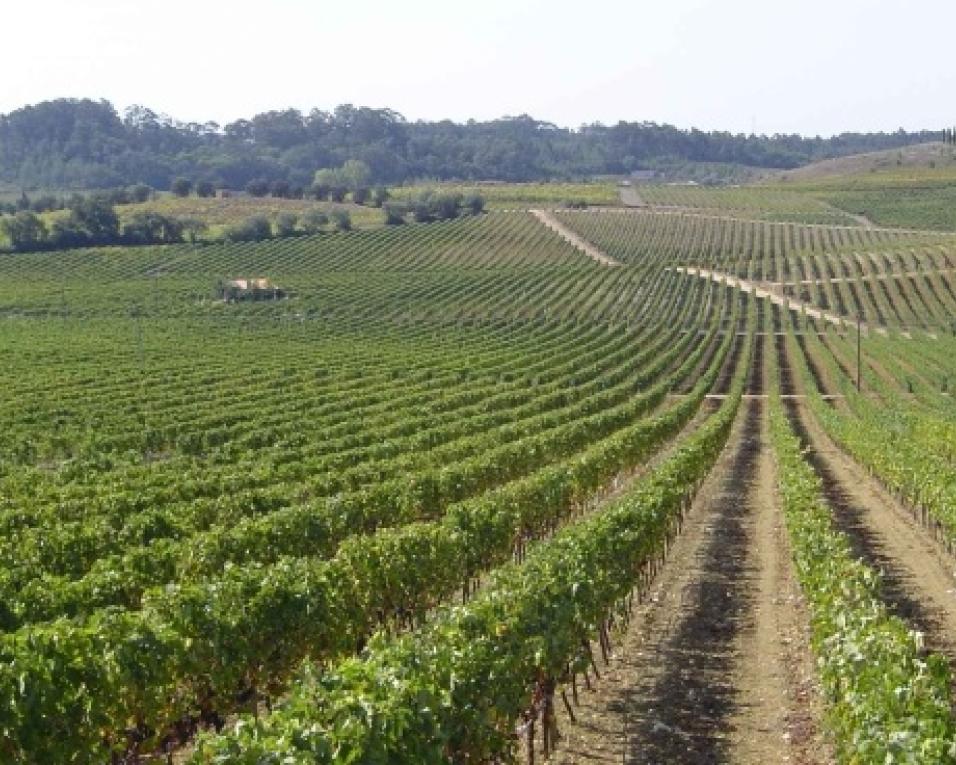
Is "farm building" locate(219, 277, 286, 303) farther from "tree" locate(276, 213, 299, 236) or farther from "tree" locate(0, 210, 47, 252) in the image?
"tree" locate(0, 210, 47, 252)

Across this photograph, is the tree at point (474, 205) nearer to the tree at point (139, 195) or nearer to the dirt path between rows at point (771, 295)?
the tree at point (139, 195)

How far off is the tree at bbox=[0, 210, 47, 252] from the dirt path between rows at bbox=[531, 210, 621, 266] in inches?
2458

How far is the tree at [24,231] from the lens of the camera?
14238 centimetres

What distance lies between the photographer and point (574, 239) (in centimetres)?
14562

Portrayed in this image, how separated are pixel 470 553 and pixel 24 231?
134708 millimetres

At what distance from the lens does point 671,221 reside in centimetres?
16088

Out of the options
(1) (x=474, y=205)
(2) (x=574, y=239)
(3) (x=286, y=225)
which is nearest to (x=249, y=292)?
(3) (x=286, y=225)

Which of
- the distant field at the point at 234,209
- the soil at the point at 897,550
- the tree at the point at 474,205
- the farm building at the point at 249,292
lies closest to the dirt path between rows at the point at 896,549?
the soil at the point at 897,550

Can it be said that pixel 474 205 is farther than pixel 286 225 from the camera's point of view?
Yes

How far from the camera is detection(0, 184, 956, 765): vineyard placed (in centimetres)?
1158

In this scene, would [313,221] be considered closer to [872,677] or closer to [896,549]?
[896,549]

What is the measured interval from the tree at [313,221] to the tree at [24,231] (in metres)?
31.6

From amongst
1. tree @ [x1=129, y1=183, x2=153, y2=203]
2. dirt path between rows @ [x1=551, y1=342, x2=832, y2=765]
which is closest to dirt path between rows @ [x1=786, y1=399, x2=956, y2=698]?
dirt path between rows @ [x1=551, y1=342, x2=832, y2=765]

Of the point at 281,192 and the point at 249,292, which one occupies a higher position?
the point at 281,192
